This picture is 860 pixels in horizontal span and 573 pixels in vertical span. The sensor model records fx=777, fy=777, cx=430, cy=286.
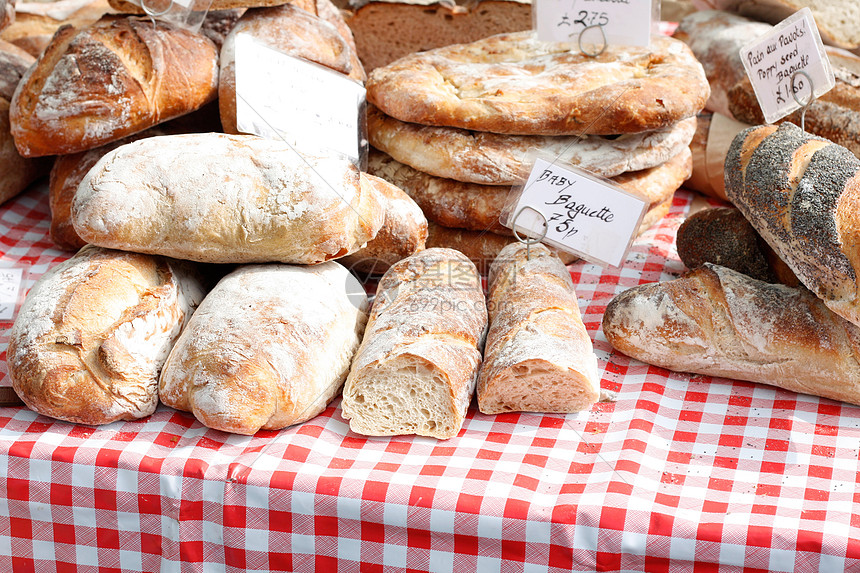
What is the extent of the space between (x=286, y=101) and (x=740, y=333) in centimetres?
103

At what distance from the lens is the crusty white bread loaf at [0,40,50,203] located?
2.05m

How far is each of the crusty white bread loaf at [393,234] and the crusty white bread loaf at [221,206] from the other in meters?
0.18

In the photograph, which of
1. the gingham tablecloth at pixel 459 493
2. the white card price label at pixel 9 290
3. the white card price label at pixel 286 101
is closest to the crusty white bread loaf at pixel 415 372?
the gingham tablecloth at pixel 459 493

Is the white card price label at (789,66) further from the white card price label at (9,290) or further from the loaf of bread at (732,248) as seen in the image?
the white card price label at (9,290)

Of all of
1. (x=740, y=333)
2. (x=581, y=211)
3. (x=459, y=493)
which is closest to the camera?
(x=459, y=493)

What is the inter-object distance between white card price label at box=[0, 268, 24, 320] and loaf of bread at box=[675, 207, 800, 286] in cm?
→ 151

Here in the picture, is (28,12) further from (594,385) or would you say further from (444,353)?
(594,385)

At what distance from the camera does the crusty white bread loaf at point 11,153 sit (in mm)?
2055

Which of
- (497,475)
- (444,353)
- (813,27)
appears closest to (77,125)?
(444,353)

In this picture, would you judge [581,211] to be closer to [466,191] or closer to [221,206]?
[466,191]

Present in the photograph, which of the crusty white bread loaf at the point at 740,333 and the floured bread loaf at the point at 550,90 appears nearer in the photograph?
the crusty white bread loaf at the point at 740,333

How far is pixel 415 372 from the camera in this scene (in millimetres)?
1334

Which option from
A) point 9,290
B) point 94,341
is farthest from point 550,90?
point 9,290

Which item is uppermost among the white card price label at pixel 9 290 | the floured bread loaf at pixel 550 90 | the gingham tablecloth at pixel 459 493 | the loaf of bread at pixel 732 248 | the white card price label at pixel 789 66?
the white card price label at pixel 789 66
